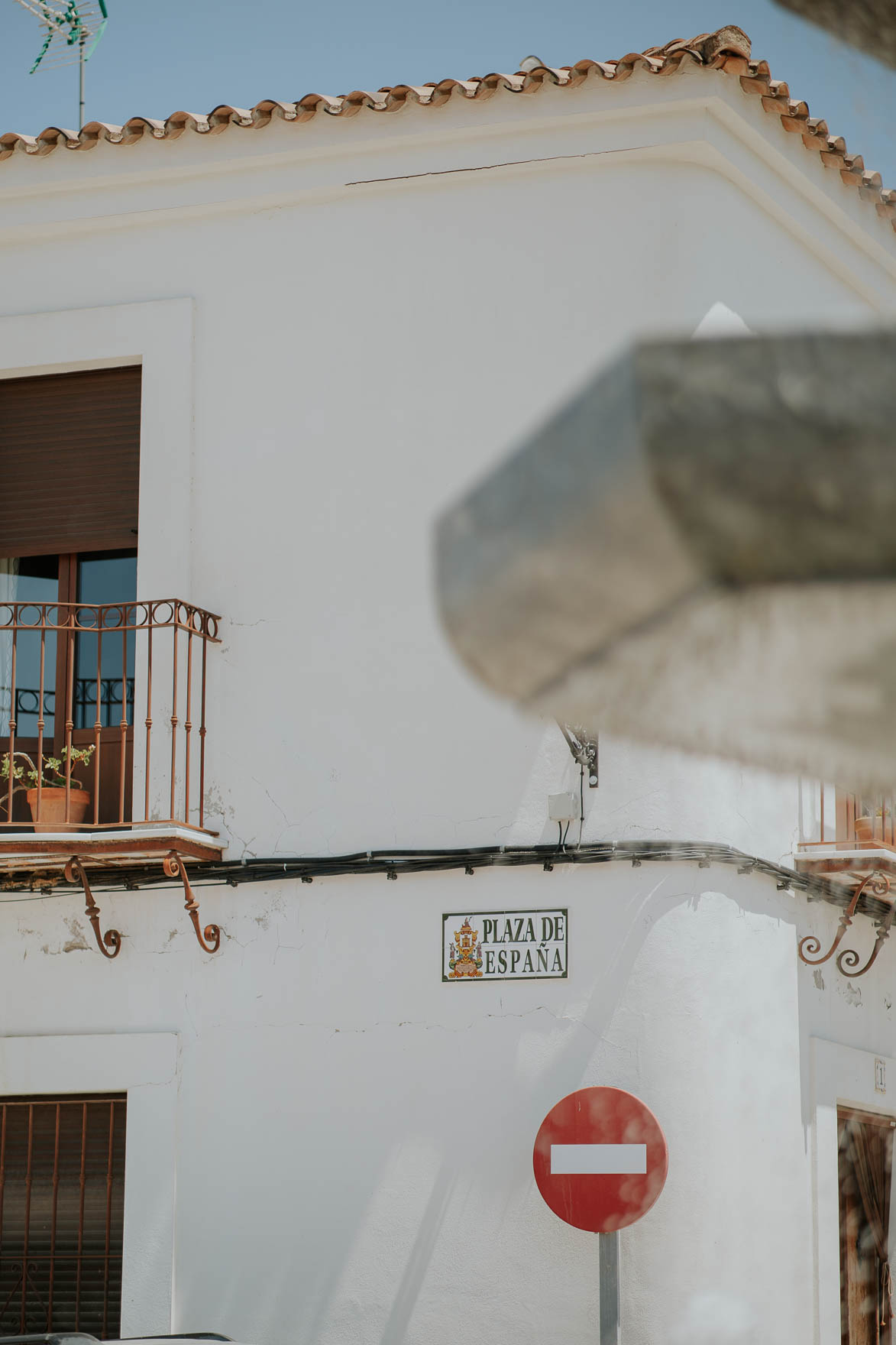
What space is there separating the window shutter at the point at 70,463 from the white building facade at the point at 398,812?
0.14m

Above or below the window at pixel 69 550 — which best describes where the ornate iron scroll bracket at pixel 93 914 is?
below

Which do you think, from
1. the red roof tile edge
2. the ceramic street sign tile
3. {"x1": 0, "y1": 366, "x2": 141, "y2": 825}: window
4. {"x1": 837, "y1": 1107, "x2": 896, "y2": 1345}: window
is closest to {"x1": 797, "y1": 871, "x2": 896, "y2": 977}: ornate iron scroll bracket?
{"x1": 837, "y1": 1107, "x2": 896, "y2": 1345}: window

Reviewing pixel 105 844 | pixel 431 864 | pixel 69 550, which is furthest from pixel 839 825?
pixel 69 550

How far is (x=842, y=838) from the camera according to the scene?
7.93m

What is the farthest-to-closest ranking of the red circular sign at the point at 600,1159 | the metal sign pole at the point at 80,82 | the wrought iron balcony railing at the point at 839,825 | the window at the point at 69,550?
1. the metal sign pole at the point at 80,82
2. the window at the point at 69,550
3. the wrought iron balcony railing at the point at 839,825
4. the red circular sign at the point at 600,1159

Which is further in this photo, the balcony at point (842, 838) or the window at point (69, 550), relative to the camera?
the window at point (69, 550)

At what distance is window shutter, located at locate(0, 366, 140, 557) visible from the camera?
8242 mm

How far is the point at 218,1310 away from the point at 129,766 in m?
2.63

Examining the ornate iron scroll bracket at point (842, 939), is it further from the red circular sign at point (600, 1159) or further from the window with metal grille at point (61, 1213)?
the window with metal grille at point (61, 1213)

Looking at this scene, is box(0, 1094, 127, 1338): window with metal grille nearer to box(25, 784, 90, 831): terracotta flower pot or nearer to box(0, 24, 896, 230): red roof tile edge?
box(25, 784, 90, 831): terracotta flower pot

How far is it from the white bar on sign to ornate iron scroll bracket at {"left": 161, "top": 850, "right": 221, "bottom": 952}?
1.97m

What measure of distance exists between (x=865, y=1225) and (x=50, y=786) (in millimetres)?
4639

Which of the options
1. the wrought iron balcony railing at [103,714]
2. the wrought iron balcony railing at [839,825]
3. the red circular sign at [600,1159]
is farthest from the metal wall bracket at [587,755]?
the wrought iron balcony railing at [103,714]

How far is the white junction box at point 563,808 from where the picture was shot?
7.08m
